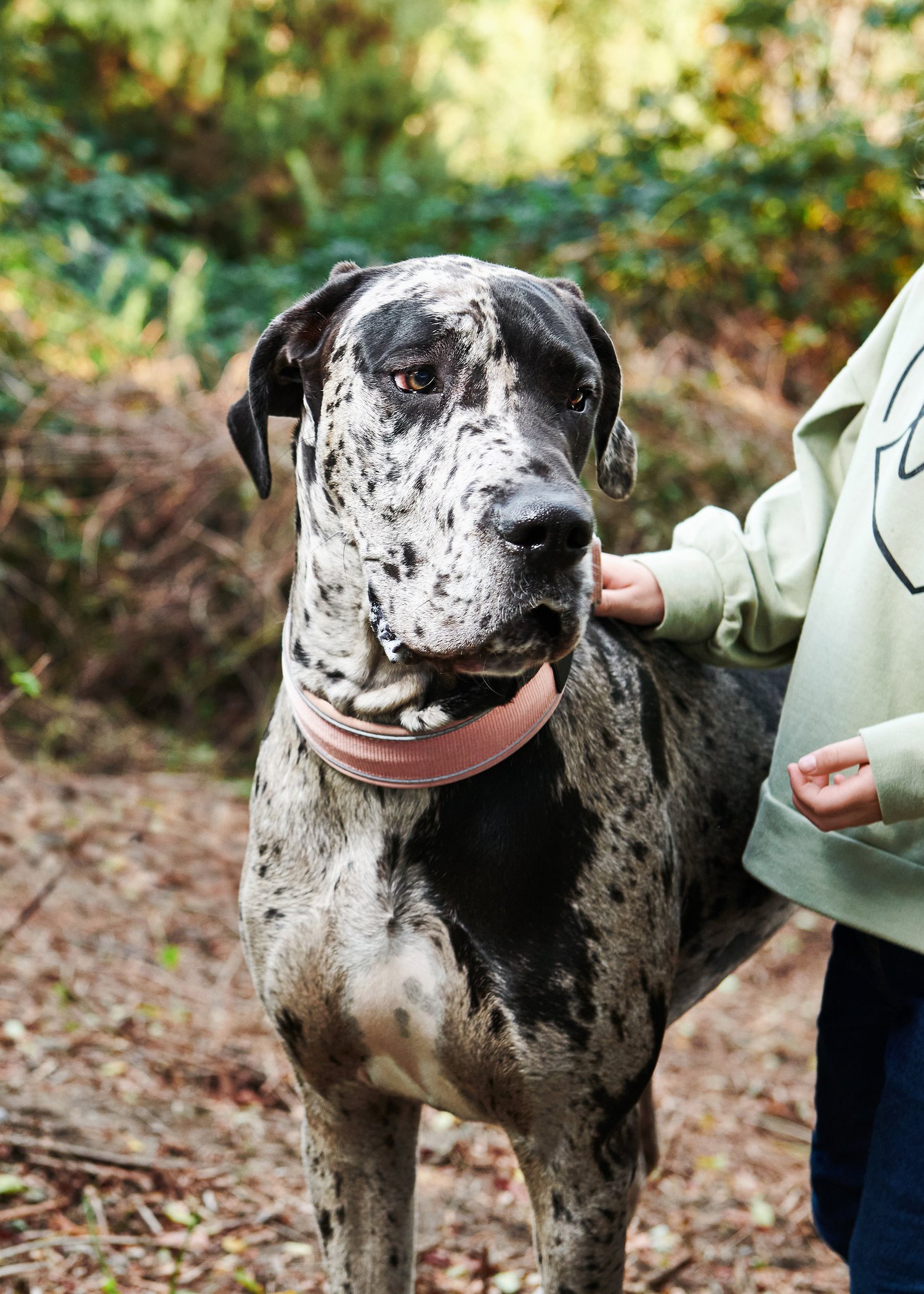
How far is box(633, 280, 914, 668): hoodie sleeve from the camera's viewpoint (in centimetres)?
225

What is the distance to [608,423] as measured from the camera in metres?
2.39

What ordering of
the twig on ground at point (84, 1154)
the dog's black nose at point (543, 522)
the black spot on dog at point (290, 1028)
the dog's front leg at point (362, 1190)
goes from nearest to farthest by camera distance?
the dog's black nose at point (543, 522), the black spot on dog at point (290, 1028), the dog's front leg at point (362, 1190), the twig on ground at point (84, 1154)

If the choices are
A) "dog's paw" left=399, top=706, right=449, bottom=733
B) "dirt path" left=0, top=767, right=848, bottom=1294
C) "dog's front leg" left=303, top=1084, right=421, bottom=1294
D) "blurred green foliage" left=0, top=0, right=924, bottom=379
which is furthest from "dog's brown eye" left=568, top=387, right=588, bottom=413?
"blurred green foliage" left=0, top=0, right=924, bottom=379

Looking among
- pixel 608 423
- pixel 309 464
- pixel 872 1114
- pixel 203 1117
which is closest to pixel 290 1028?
pixel 309 464

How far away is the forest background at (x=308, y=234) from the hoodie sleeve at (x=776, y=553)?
71 cm

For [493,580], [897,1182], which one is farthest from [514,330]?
[897,1182]

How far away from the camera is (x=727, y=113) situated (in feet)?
30.4

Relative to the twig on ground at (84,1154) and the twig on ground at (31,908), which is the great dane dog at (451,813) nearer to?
the twig on ground at (84,1154)

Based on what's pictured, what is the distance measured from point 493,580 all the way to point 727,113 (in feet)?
28.9

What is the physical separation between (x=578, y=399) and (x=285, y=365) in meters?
0.55

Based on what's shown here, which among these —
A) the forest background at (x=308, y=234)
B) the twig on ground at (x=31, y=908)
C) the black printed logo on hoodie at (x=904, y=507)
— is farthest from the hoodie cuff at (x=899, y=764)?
the twig on ground at (x=31, y=908)

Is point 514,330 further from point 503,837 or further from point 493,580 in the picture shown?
point 503,837

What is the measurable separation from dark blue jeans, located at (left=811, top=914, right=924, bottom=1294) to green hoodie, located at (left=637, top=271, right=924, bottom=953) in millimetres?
160

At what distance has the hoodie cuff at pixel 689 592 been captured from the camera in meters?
2.27
